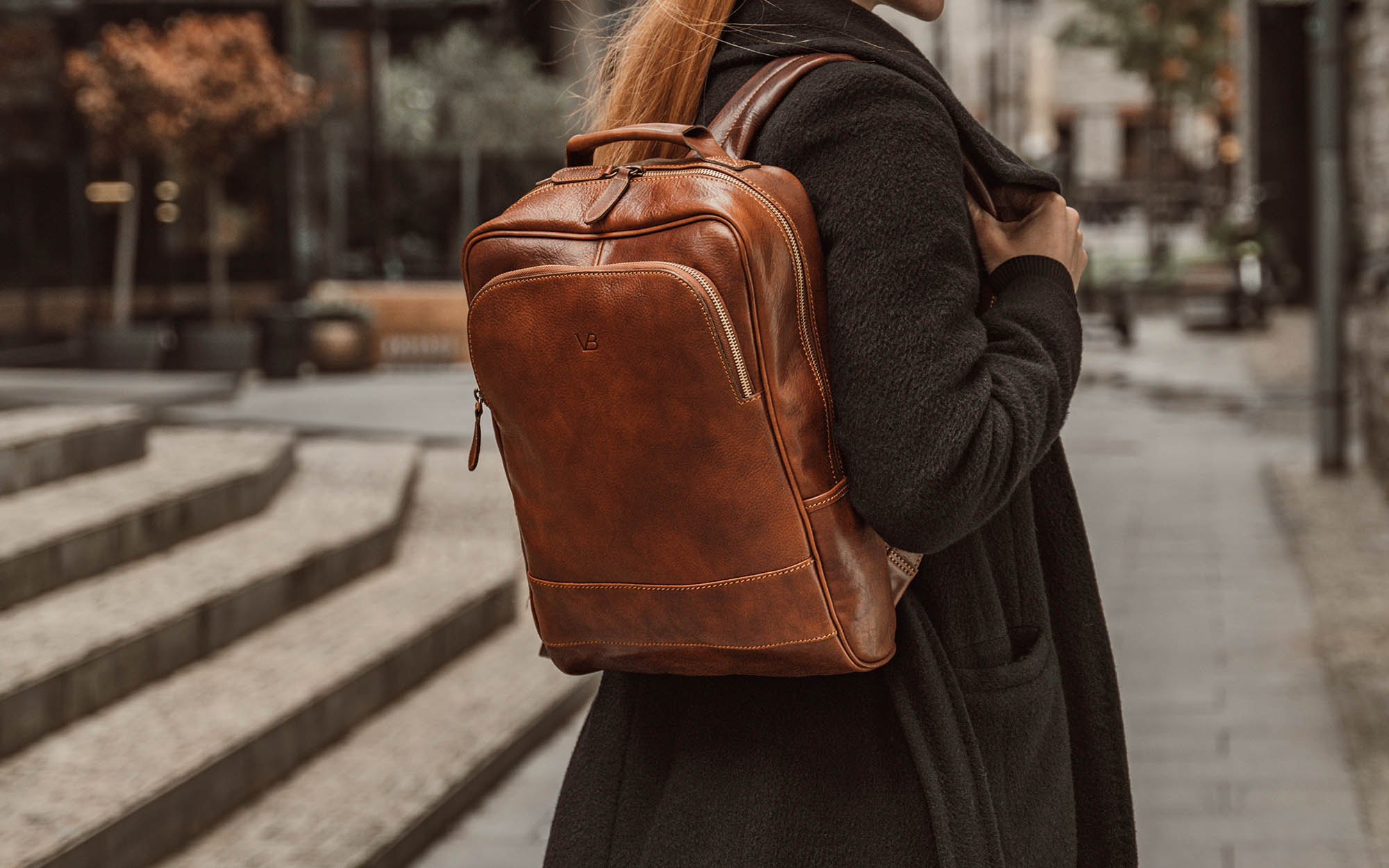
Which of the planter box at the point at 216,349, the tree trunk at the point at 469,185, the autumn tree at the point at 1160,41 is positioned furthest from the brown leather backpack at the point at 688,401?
the autumn tree at the point at 1160,41

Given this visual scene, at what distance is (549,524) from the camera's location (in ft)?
4.72

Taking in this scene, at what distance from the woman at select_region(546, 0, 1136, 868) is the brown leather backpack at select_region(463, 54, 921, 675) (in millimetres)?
41

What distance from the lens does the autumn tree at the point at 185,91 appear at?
13.3 metres

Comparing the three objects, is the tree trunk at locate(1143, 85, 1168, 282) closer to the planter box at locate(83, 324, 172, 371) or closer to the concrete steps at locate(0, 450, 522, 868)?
the planter box at locate(83, 324, 172, 371)

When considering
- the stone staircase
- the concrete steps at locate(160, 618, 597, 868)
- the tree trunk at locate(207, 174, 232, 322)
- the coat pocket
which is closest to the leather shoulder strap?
the coat pocket

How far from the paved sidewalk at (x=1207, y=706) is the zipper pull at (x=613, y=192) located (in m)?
2.89

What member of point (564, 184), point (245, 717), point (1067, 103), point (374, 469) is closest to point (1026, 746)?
Answer: point (564, 184)

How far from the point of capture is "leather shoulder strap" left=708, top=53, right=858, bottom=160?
138 centimetres

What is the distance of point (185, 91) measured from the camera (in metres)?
13.4

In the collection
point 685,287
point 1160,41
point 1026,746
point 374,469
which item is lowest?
point 374,469

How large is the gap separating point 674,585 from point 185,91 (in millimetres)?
13154

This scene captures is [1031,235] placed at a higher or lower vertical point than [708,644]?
higher

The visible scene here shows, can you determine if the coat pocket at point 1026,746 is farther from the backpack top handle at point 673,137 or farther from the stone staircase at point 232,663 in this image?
the stone staircase at point 232,663

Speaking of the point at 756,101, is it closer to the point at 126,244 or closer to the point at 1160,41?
the point at 126,244
